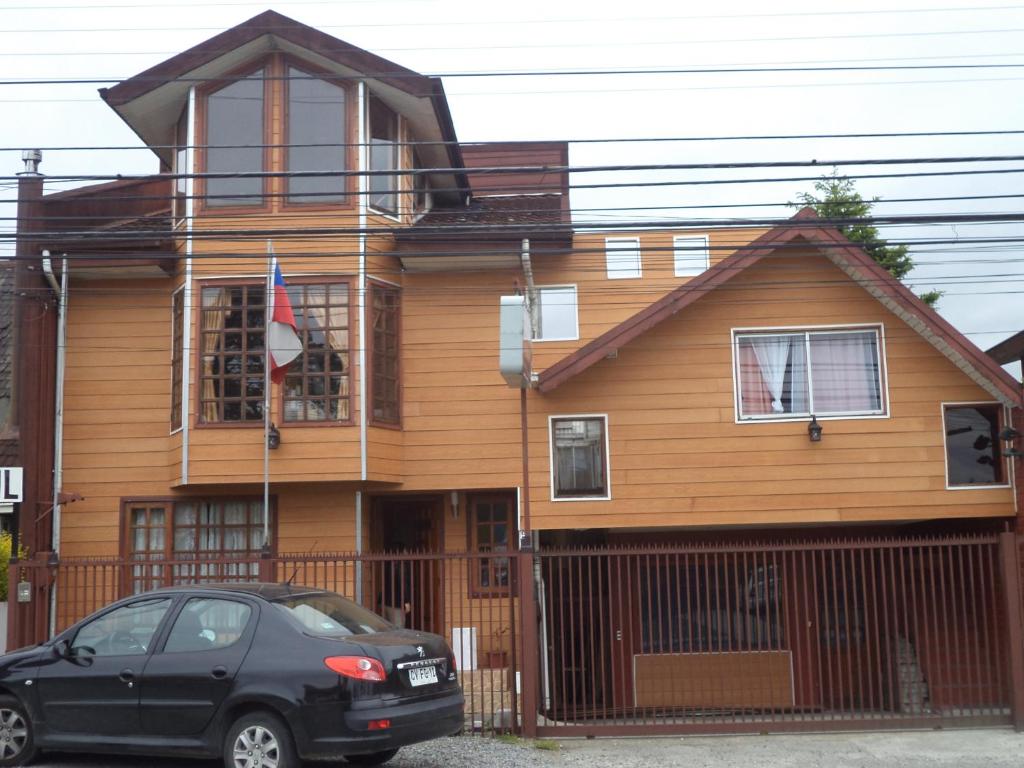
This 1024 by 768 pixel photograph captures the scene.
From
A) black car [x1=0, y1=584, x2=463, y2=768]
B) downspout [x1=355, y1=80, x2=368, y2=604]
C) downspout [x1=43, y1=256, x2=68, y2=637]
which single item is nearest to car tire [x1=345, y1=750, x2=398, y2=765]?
black car [x1=0, y1=584, x2=463, y2=768]

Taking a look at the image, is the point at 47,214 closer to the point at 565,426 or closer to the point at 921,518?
the point at 565,426

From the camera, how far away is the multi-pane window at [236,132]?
15430 millimetres

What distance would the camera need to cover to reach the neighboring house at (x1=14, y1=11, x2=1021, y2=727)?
15.1 metres

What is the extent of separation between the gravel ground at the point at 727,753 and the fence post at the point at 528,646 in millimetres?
277

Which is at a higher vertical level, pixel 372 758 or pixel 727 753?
pixel 372 758

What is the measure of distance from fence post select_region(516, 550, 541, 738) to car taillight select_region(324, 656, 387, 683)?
3.06 m

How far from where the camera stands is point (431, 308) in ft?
54.0

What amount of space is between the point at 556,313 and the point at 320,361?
3699 mm

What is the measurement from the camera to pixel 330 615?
9.09 meters

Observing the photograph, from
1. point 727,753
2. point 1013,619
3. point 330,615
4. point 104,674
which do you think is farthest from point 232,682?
point 1013,619

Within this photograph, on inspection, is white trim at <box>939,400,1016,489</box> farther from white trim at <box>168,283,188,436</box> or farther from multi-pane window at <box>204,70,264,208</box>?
white trim at <box>168,283,188,436</box>

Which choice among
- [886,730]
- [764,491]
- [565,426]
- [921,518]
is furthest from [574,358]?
[886,730]

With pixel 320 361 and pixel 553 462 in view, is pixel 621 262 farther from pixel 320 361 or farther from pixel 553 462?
pixel 320 361

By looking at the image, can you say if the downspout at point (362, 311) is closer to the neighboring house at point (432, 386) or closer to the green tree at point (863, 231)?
the neighboring house at point (432, 386)
